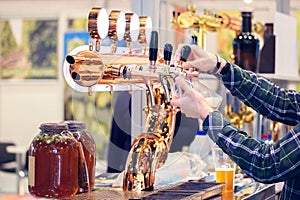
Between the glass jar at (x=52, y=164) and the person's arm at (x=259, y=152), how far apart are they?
0.40m

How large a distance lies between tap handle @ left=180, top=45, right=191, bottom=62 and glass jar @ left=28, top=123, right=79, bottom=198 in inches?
17.6

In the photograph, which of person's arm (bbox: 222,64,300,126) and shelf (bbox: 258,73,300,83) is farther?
shelf (bbox: 258,73,300,83)

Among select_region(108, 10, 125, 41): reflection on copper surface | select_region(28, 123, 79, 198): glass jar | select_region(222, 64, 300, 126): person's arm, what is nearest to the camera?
select_region(28, 123, 79, 198): glass jar

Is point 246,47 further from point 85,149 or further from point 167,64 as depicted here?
point 85,149

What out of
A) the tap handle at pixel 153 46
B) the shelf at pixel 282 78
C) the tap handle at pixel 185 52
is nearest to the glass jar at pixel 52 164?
the tap handle at pixel 153 46

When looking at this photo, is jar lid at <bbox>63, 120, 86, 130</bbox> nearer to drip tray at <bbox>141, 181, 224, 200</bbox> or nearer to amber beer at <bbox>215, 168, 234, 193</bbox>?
drip tray at <bbox>141, 181, 224, 200</bbox>

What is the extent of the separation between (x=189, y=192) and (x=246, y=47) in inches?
54.4

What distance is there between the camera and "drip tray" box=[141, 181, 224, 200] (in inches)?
80.3

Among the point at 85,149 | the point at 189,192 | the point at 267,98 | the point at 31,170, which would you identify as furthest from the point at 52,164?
the point at 267,98

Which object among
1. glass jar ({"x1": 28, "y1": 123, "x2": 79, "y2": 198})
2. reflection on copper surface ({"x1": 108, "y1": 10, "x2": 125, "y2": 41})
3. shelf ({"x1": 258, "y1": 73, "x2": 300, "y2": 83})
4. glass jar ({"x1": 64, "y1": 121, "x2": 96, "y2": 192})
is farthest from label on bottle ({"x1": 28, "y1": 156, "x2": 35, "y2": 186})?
shelf ({"x1": 258, "y1": 73, "x2": 300, "y2": 83})

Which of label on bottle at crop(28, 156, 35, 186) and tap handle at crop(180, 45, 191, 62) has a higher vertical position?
tap handle at crop(180, 45, 191, 62)

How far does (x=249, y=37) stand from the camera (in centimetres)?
339

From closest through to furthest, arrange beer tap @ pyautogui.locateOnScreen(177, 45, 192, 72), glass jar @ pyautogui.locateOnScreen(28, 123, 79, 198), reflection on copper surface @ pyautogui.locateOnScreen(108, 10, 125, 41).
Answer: glass jar @ pyautogui.locateOnScreen(28, 123, 79, 198), reflection on copper surface @ pyautogui.locateOnScreen(108, 10, 125, 41), beer tap @ pyautogui.locateOnScreen(177, 45, 192, 72)

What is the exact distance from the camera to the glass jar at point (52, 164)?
1.94m
